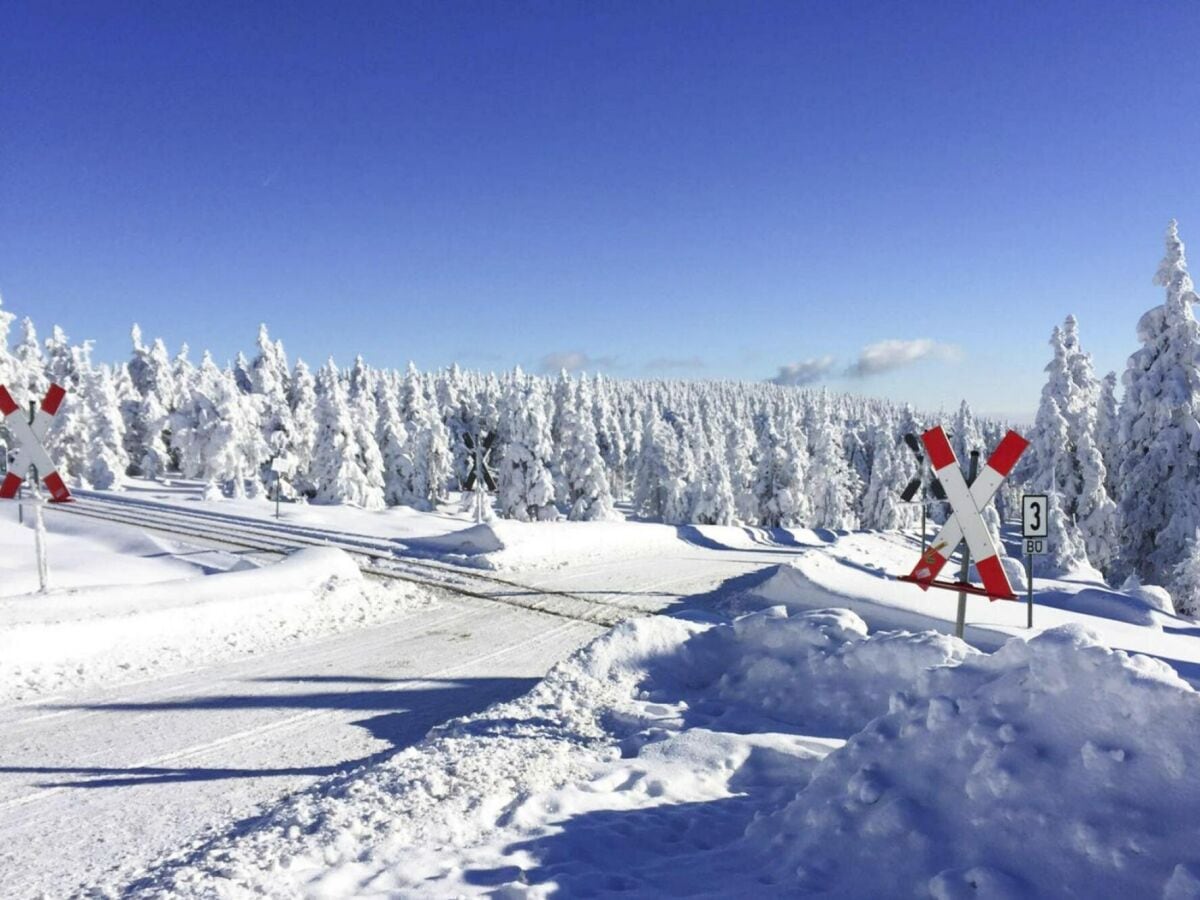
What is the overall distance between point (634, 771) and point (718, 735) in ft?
3.40

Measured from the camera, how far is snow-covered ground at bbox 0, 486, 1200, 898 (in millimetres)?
4148

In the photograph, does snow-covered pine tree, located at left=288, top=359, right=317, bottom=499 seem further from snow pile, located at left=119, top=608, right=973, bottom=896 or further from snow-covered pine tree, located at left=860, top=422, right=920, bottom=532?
snow-covered pine tree, located at left=860, top=422, right=920, bottom=532

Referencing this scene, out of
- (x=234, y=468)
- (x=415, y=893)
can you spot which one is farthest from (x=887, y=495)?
(x=415, y=893)

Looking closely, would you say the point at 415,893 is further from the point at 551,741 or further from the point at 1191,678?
the point at 1191,678

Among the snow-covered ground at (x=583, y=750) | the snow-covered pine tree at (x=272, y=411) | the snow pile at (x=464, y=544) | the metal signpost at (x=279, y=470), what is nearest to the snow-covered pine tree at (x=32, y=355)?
the snow-covered pine tree at (x=272, y=411)

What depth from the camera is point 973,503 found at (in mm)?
6930

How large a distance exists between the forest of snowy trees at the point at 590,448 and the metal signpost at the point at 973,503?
1731 centimetres

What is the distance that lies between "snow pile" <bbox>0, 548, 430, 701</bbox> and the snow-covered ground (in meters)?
0.06

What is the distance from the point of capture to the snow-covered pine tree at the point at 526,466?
161 ft

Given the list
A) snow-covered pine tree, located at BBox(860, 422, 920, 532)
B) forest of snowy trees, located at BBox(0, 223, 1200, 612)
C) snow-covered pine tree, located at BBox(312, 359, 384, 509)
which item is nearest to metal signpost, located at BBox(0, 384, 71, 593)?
forest of snowy trees, located at BBox(0, 223, 1200, 612)

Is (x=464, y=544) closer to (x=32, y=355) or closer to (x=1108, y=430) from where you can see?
(x=1108, y=430)

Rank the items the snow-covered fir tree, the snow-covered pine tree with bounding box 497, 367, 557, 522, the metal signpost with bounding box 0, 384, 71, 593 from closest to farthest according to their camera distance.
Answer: the metal signpost with bounding box 0, 384, 71, 593, the snow-covered fir tree, the snow-covered pine tree with bounding box 497, 367, 557, 522

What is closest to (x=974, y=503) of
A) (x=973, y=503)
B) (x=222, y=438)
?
(x=973, y=503)

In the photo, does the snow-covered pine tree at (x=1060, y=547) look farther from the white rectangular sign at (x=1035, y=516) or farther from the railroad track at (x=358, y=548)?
the railroad track at (x=358, y=548)
